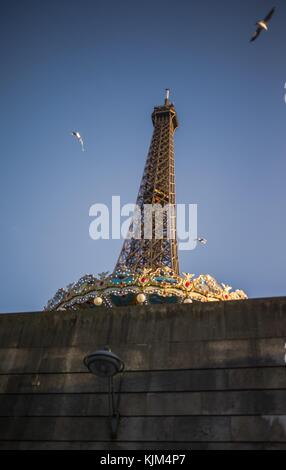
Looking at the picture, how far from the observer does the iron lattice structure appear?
140ft

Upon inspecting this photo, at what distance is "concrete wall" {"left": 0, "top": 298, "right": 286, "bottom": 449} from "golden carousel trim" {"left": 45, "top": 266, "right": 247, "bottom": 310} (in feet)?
36.7

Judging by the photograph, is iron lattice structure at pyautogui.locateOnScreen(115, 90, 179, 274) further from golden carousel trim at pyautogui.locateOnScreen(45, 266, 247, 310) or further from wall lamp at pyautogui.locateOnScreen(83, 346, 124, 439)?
wall lamp at pyautogui.locateOnScreen(83, 346, 124, 439)

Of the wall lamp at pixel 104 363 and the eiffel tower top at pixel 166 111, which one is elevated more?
the eiffel tower top at pixel 166 111

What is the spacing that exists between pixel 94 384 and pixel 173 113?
176ft

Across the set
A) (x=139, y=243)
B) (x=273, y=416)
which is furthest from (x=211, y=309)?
(x=139, y=243)

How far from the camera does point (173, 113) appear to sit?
6012cm

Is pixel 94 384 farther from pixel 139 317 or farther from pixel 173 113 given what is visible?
pixel 173 113

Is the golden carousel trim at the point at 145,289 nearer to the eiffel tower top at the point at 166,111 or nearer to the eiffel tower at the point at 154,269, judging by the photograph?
the eiffel tower at the point at 154,269

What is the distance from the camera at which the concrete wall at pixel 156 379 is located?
9.03 metres

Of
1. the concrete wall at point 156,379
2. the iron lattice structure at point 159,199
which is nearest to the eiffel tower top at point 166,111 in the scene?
the iron lattice structure at point 159,199

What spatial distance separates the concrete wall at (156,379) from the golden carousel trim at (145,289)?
11186mm

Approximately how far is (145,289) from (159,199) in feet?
86.1

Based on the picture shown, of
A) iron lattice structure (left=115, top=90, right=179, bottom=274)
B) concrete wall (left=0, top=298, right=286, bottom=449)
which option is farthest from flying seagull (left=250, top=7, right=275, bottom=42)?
iron lattice structure (left=115, top=90, right=179, bottom=274)

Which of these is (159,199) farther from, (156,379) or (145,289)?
(156,379)
